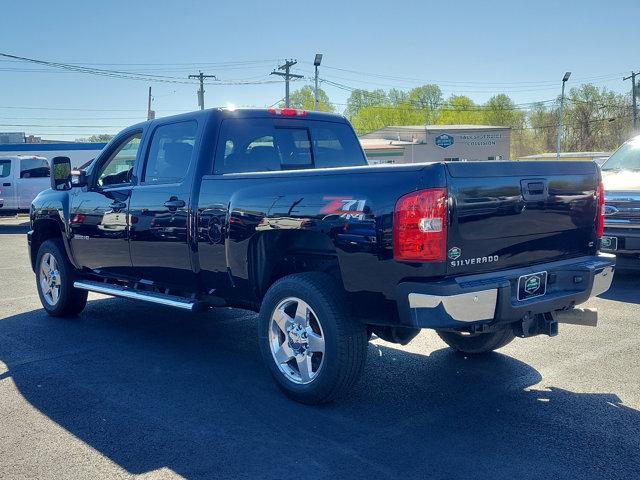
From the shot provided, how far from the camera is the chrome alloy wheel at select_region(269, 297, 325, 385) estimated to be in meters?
4.30

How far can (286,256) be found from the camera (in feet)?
15.1

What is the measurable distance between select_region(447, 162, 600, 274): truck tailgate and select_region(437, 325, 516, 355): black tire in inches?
35.7

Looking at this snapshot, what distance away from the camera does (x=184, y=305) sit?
520cm

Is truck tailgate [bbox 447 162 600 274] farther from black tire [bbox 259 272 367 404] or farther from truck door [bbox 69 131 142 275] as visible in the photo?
truck door [bbox 69 131 142 275]

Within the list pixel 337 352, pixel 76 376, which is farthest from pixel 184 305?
pixel 337 352

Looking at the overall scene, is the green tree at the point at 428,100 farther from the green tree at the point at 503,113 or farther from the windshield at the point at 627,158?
the windshield at the point at 627,158

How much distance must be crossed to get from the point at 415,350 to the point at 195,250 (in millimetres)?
2062

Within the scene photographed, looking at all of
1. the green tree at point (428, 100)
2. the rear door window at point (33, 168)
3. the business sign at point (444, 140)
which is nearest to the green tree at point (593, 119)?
the green tree at point (428, 100)

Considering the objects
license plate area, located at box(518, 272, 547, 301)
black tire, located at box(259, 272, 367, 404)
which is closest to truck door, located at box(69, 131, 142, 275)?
black tire, located at box(259, 272, 367, 404)

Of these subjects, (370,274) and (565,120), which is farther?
(565,120)

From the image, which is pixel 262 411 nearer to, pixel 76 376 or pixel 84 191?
pixel 76 376

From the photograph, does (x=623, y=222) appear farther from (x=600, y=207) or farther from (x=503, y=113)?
(x=503, y=113)

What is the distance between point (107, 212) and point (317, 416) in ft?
10.1

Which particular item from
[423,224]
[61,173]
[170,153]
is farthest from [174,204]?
[423,224]
